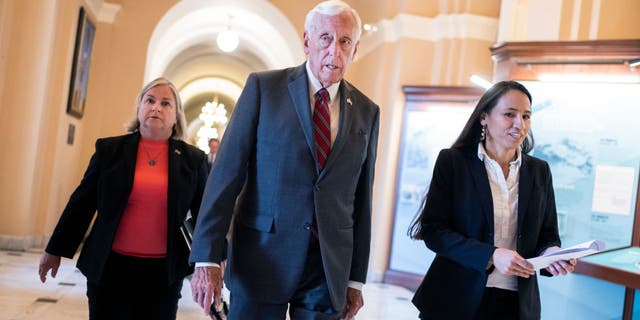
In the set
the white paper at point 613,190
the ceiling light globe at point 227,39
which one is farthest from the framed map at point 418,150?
the ceiling light globe at point 227,39

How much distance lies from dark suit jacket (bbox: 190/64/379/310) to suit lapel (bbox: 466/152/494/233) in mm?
→ 562

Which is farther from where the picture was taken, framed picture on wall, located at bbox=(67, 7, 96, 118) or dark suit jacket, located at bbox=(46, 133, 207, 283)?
framed picture on wall, located at bbox=(67, 7, 96, 118)

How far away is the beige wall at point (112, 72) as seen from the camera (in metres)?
8.41

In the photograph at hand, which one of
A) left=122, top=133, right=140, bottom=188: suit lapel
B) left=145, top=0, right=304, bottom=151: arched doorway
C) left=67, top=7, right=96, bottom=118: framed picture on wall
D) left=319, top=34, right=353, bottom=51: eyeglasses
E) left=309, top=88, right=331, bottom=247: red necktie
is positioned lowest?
left=122, top=133, right=140, bottom=188: suit lapel

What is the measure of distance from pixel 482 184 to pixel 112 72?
357 inches

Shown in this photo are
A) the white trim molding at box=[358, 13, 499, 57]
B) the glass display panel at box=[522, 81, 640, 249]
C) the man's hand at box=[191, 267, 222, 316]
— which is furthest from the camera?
the white trim molding at box=[358, 13, 499, 57]

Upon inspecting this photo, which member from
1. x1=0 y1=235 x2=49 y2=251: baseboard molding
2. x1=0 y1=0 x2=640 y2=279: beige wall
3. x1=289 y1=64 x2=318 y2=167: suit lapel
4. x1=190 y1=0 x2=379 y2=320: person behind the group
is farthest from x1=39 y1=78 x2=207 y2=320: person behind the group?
x1=0 y1=235 x2=49 y2=251: baseboard molding

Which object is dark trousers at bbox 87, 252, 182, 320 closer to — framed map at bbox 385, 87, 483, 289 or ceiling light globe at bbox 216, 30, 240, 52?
framed map at bbox 385, 87, 483, 289

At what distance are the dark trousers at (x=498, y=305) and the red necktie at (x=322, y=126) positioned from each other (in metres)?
0.87

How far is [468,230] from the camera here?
8.71 ft

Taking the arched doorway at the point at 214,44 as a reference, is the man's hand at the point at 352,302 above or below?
below

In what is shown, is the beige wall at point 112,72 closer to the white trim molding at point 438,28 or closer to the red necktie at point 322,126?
the white trim molding at point 438,28

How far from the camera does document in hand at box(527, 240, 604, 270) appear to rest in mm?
2197

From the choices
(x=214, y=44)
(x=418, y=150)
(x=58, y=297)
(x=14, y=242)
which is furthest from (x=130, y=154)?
(x=214, y=44)
